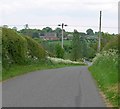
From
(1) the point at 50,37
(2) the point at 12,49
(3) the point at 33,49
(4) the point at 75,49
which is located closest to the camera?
(2) the point at 12,49

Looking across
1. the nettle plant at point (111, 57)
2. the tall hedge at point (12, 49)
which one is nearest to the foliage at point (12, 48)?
the tall hedge at point (12, 49)

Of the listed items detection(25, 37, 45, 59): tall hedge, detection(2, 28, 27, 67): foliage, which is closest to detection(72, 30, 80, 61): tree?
detection(25, 37, 45, 59): tall hedge

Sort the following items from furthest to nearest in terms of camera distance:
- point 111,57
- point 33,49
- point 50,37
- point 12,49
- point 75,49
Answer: point 50,37, point 75,49, point 33,49, point 12,49, point 111,57

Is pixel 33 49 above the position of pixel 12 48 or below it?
below

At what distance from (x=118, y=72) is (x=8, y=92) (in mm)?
6282

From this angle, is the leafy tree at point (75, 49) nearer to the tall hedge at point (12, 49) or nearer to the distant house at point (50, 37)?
the distant house at point (50, 37)

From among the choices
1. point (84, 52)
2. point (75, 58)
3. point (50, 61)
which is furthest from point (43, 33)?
point (50, 61)

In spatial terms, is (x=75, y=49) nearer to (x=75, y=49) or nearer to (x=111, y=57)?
(x=75, y=49)

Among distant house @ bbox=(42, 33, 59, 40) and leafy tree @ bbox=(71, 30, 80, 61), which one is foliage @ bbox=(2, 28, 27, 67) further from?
distant house @ bbox=(42, 33, 59, 40)

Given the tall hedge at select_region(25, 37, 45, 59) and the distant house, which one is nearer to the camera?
the tall hedge at select_region(25, 37, 45, 59)

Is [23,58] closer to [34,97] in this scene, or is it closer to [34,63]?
[34,63]

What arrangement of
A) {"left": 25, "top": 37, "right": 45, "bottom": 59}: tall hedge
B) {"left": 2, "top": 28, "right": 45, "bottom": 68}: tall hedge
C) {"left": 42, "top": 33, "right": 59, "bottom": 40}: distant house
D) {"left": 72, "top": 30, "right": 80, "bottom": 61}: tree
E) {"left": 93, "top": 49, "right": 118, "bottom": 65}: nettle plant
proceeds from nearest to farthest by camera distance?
{"left": 93, "top": 49, "right": 118, "bottom": 65}: nettle plant
{"left": 2, "top": 28, "right": 45, "bottom": 68}: tall hedge
{"left": 25, "top": 37, "right": 45, "bottom": 59}: tall hedge
{"left": 72, "top": 30, "right": 80, "bottom": 61}: tree
{"left": 42, "top": 33, "right": 59, "bottom": 40}: distant house

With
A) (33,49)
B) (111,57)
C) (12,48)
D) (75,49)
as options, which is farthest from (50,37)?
(111,57)

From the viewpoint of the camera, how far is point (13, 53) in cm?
3109
